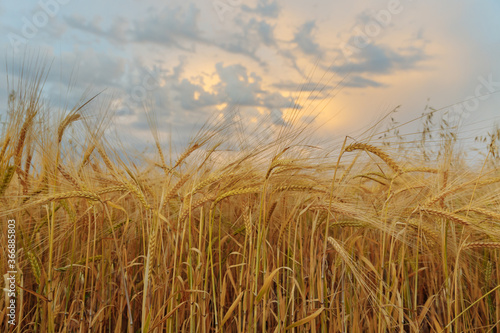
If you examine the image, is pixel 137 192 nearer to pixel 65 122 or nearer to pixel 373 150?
pixel 65 122

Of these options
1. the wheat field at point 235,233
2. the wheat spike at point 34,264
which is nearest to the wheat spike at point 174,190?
the wheat field at point 235,233

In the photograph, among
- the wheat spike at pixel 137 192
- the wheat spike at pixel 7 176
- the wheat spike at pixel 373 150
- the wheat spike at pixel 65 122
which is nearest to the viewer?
the wheat spike at pixel 137 192

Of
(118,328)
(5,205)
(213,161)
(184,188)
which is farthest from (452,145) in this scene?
(5,205)

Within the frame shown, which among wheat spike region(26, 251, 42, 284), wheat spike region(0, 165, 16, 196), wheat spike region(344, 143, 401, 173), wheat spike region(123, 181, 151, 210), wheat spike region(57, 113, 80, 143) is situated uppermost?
wheat spike region(57, 113, 80, 143)

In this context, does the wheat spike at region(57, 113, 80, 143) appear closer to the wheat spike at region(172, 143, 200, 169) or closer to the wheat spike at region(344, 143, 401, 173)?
the wheat spike at region(172, 143, 200, 169)

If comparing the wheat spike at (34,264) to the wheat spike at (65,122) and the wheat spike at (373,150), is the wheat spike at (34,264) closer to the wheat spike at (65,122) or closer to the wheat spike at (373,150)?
the wheat spike at (65,122)

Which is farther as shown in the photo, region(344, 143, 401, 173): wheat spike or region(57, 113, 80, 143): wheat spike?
region(57, 113, 80, 143): wheat spike

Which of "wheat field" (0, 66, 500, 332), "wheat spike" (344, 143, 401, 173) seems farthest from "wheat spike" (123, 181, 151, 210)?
"wheat spike" (344, 143, 401, 173)

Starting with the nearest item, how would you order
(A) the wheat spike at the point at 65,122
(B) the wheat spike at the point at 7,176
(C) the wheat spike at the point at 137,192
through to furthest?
1. (C) the wheat spike at the point at 137,192
2. (B) the wheat spike at the point at 7,176
3. (A) the wheat spike at the point at 65,122

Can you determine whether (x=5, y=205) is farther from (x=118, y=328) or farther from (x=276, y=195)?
(x=276, y=195)

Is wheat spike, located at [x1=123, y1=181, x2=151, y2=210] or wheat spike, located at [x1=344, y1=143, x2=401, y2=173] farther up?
wheat spike, located at [x1=344, y1=143, x2=401, y2=173]

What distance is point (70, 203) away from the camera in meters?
2.03

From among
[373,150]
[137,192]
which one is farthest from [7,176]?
[373,150]

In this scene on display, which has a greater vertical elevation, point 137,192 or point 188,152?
point 188,152
